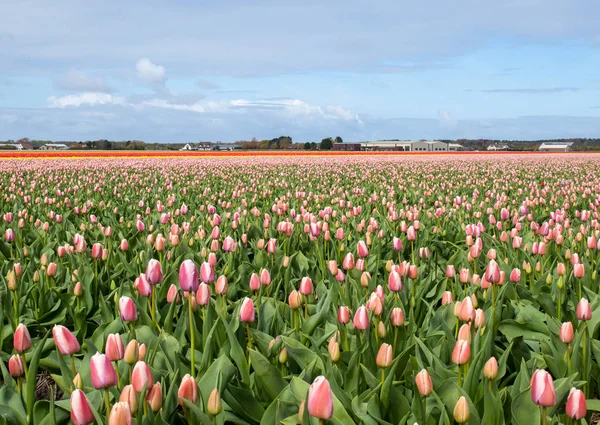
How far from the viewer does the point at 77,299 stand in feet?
13.0

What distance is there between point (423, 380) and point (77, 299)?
2746 mm

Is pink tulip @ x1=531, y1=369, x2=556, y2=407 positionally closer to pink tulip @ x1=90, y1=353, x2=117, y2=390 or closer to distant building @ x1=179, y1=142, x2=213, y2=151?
pink tulip @ x1=90, y1=353, x2=117, y2=390

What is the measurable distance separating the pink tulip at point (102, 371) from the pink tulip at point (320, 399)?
68 cm

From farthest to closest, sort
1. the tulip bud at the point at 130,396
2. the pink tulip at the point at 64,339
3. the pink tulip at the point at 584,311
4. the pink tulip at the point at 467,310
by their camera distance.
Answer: the pink tulip at the point at 584,311
the pink tulip at the point at 467,310
the pink tulip at the point at 64,339
the tulip bud at the point at 130,396

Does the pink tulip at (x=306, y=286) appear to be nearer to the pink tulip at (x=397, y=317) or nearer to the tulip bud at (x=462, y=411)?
the pink tulip at (x=397, y=317)

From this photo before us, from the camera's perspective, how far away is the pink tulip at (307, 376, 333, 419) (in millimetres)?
1717

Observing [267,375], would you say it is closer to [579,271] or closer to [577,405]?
[577,405]

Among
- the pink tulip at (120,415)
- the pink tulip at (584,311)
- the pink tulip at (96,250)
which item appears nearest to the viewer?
the pink tulip at (120,415)

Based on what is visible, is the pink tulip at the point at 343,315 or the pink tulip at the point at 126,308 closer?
the pink tulip at the point at 126,308

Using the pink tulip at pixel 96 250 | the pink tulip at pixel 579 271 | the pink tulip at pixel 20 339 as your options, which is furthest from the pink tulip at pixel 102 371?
the pink tulip at pixel 579 271

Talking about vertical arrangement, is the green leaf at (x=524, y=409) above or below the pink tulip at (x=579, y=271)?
below

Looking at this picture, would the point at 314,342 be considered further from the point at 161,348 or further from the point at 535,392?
the point at 535,392

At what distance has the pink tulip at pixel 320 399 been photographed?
1.72 m

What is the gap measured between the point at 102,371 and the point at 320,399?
2.41ft
